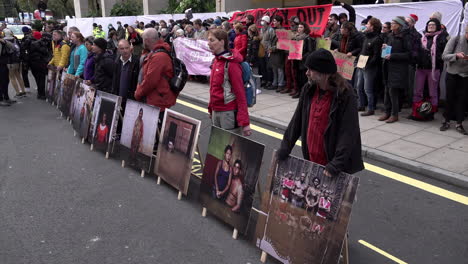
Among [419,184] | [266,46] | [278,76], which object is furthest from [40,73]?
[419,184]

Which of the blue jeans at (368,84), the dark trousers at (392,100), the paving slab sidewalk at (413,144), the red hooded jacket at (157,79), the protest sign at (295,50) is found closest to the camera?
the red hooded jacket at (157,79)

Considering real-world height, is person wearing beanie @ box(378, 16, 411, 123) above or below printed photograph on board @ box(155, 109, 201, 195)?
above

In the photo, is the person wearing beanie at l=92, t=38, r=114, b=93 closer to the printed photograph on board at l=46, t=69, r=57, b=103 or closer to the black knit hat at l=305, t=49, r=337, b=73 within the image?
the printed photograph on board at l=46, t=69, r=57, b=103

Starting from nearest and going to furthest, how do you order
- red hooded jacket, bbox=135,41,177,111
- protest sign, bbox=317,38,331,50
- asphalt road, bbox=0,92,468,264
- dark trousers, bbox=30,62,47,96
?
asphalt road, bbox=0,92,468,264 < red hooded jacket, bbox=135,41,177,111 < protest sign, bbox=317,38,331,50 < dark trousers, bbox=30,62,47,96

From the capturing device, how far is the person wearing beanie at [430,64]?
292 inches

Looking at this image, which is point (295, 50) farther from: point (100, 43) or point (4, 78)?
point (4, 78)

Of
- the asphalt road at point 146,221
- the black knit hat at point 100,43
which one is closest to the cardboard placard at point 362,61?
the asphalt road at point 146,221

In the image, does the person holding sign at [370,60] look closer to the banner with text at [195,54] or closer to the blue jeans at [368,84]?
the blue jeans at [368,84]

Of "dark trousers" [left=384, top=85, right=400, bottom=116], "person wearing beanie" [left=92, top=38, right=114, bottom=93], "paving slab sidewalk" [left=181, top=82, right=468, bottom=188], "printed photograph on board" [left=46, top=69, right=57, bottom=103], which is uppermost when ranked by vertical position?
"person wearing beanie" [left=92, top=38, right=114, bottom=93]

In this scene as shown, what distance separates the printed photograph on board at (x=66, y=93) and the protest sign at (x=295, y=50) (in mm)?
5207

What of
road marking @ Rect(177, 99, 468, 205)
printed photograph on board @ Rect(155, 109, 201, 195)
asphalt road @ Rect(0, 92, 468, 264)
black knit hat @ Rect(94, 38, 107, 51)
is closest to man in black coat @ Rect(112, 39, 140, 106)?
black knit hat @ Rect(94, 38, 107, 51)

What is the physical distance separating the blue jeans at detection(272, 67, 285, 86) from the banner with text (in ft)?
7.50

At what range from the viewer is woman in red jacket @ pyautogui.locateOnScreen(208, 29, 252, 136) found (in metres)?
4.36

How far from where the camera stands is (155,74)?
5.29m
